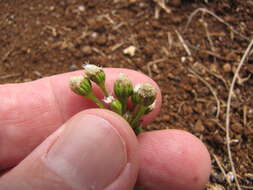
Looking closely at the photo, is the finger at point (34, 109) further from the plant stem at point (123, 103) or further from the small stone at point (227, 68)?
the small stone at point (227, 68)

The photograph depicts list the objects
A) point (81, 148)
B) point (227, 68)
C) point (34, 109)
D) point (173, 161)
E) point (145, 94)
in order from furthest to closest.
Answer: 1. point (227, 68)
2. point (34, 109)
3. point (173, 161)
4. point (145, 94)
5. point (81, 148)

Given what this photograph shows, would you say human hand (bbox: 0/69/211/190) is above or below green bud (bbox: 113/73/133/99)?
below

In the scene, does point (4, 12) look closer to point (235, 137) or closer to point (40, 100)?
point (40, 100)

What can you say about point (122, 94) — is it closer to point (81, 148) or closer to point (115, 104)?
point (115, 104)

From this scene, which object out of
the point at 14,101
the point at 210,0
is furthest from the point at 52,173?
the point at 210,0

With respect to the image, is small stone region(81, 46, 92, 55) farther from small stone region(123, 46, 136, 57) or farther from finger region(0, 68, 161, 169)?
finger region(0, 68, 161, 169)

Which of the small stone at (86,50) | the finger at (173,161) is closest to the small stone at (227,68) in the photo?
the finger at (173,161)

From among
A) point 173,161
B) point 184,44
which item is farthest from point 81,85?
point 184,44

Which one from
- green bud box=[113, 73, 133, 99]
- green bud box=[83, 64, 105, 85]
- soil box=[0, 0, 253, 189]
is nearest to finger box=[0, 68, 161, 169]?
green bud box=[83, 64, 105, 85]
